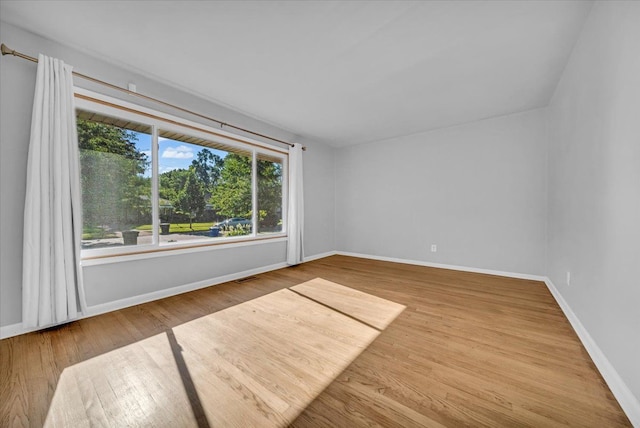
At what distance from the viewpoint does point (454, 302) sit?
9.21 feet

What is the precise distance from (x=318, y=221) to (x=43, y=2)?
446cm

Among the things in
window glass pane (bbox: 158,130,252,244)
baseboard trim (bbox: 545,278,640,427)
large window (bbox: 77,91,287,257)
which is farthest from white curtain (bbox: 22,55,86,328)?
baseboard trim (bbox: 545,278,640,427)

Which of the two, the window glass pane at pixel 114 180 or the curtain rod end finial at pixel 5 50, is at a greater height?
the curtain rod end finial at pixel 5 50

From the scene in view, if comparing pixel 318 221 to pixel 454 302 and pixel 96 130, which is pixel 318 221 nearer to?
pixel 454 302

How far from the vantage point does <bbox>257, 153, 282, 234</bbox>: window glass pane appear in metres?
4.27

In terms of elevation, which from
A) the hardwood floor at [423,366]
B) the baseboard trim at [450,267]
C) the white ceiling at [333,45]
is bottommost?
the hardwood floor at [423,366]

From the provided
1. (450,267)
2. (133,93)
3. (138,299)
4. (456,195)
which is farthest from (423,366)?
(133,93)

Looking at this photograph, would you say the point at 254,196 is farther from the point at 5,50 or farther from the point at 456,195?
the point at 456,195

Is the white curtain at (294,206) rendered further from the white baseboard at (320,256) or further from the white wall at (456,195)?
the white wall at (456,195)

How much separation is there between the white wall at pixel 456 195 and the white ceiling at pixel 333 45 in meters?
0.72

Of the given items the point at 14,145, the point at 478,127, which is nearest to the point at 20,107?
the point at 14,145

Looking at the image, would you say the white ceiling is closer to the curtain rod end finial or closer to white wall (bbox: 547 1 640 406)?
the curtain rod end finial

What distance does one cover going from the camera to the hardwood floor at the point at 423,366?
125 centimetres

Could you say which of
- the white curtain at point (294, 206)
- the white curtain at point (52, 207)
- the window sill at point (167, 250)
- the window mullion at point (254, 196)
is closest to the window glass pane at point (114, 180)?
the window sill at point (167, 250)
